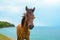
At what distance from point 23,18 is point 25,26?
0.36 meters

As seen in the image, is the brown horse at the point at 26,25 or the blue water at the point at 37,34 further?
the blue water at the point at 37,34

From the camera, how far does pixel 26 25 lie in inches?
420

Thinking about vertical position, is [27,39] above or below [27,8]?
below

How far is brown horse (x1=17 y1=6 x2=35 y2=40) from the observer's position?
9.93 m

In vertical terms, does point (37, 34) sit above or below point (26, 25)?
below

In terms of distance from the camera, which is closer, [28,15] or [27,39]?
[28,15]

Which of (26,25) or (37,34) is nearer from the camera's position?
(26,25)

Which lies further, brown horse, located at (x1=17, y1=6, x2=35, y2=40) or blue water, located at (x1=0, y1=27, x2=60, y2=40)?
A: blue water, located at (x1=0, y1=27, x2=60, y2=40)

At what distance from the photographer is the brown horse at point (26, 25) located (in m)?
9.93

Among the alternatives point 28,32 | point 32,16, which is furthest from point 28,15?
point 28,32

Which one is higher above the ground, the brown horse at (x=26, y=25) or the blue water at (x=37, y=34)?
the brown horse at (x=26, y=25)

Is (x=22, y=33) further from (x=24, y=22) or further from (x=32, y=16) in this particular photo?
(x=32, y=16)

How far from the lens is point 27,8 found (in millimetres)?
10156

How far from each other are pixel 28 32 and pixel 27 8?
123cm
